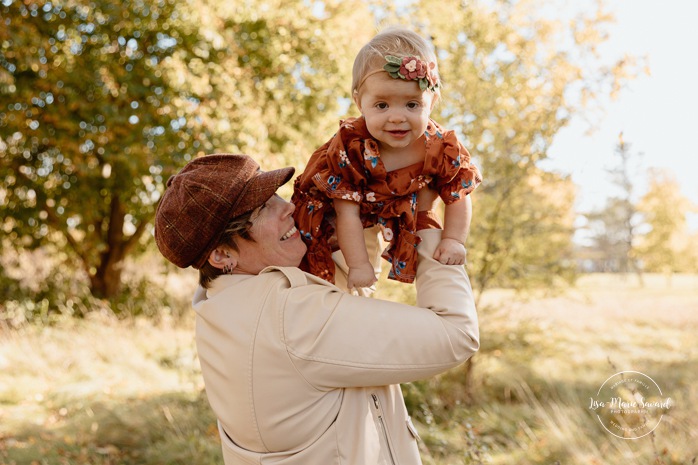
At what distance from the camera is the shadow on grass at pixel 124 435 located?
192 inches

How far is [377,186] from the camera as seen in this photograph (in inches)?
80.7

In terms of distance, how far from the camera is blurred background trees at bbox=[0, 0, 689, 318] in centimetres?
572

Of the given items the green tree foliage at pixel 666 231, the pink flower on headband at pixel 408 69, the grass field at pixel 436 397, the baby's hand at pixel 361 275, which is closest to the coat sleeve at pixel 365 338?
the baby's hand at pixel 361 275

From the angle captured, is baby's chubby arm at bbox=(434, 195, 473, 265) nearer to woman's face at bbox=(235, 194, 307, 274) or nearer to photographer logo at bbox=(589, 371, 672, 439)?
woman's face at bbox=(235, 194, 307, 274)

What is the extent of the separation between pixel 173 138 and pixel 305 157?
14.6ft

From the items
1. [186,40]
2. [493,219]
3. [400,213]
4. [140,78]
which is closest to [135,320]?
[140,78]

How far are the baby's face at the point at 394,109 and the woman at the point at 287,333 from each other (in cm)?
34

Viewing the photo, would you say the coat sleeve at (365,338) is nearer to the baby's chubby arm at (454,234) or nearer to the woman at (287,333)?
the woman at (287,333)

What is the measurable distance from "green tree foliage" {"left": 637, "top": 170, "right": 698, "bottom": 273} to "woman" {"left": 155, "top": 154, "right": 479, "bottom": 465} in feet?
65.4

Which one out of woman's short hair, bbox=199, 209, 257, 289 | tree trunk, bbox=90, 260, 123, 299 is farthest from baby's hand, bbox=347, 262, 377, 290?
tree trunk, bbox=90, 260, 123, 299

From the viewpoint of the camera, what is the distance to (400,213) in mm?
2066

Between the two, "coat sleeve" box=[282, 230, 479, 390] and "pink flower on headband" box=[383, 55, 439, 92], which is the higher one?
"pink flower on headband" box=[383, 55, 439, 92]

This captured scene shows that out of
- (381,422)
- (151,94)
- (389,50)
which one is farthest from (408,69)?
(151,94)

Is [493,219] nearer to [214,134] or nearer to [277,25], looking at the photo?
[214,134]
